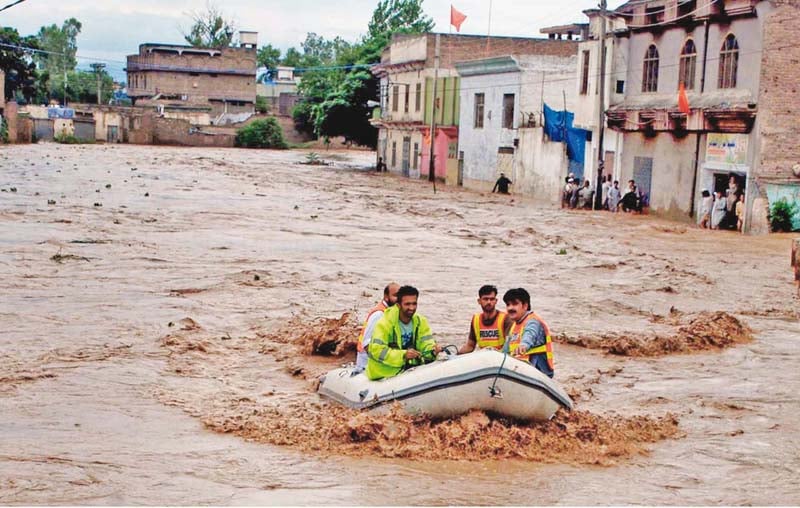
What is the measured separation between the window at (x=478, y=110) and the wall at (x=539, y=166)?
4.80m

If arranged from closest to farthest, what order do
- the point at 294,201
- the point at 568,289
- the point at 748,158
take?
1. the point at 568,289
2. the point at 748,158
3. the point at 294,201

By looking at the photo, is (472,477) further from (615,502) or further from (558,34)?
(558,34)

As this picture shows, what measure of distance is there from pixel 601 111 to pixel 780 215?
8.46 metres

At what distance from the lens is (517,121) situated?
159 feet

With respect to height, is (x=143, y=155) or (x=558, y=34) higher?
(x=558, y=34)

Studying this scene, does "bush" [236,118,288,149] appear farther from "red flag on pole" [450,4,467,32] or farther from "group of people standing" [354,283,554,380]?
"group of people standing" [354,283,554,380]

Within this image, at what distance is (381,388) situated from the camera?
11523 millimetres

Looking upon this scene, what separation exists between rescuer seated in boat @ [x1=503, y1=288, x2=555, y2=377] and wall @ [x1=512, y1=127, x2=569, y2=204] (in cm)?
3179

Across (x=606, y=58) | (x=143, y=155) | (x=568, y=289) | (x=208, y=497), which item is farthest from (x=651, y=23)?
(x=143, y=155)

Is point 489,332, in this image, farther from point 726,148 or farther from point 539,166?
point 539,166

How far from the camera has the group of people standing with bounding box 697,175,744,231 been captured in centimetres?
3064

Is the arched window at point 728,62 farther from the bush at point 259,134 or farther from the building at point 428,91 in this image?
the bush at point 259,134

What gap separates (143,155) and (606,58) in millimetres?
39074

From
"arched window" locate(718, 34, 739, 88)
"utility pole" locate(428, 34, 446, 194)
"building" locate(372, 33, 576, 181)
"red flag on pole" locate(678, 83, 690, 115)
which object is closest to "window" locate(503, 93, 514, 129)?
"building" locate(372, 33, 576, 181)
